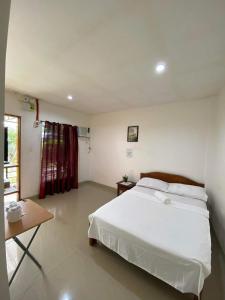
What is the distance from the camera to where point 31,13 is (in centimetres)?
114

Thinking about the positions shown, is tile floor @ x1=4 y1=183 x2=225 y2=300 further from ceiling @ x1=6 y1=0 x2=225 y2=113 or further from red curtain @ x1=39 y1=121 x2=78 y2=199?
ceiling @ x1=6 y1=0 x2=225 y2=113

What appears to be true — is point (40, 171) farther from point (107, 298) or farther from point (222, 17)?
point (222, 17)

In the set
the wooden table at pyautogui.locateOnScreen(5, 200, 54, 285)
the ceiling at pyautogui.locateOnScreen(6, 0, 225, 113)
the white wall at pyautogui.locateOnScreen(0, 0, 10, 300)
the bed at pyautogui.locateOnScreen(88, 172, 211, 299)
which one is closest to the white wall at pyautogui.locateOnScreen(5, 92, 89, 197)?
the ceiling at pyautogui.locateOnScreen(6, 0, 225, 113)

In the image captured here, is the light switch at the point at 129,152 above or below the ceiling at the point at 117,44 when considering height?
below

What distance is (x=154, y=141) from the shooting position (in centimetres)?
360

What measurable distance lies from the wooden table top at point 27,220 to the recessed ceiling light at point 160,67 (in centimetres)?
226

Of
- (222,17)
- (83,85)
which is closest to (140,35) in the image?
(222,17)

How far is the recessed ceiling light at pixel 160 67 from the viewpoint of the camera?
5.82 feet

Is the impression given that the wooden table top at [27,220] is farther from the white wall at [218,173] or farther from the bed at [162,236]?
the white wall at [218,173]

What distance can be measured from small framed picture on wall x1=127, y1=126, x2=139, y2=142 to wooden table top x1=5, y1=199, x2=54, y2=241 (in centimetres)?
296

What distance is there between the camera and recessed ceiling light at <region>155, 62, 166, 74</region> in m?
1.77

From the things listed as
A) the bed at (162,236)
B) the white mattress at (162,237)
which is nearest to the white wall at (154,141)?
the bed at (162,236)

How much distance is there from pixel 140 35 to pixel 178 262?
2229mm

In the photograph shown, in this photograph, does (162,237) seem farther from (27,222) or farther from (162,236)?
(27,222)
